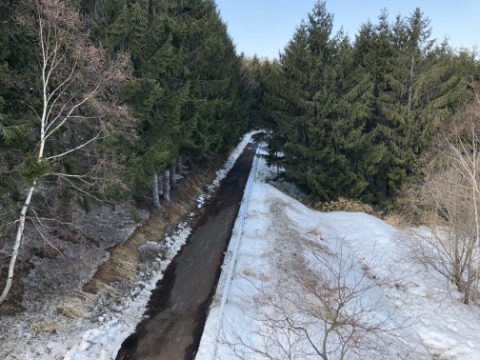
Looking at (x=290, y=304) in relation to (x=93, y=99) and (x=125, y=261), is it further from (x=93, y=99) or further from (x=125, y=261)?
(x=93, y=99)

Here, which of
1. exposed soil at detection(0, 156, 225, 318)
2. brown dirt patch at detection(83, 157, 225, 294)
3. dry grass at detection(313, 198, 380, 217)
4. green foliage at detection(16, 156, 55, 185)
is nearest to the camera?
green foliage at detection(16, 156, 55, 185)

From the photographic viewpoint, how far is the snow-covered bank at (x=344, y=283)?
34.9 feet

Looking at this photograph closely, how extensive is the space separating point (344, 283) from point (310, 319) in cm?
366

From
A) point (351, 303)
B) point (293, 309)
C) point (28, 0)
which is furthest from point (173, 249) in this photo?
point (28, 0)

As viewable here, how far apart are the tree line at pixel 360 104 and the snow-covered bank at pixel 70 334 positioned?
15675 mm

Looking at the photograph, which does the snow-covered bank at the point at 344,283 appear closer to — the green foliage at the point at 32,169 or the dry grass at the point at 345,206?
the dry grass at the point at 345,206

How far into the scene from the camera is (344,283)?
8.59 meters

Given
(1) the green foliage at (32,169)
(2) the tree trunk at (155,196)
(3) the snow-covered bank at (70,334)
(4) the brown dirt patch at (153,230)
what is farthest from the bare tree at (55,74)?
(2) the tree trunk at (155,196)

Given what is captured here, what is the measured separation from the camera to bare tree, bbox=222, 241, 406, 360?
9.41 metres

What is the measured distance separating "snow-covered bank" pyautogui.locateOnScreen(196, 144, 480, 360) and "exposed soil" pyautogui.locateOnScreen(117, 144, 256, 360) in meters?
0.54

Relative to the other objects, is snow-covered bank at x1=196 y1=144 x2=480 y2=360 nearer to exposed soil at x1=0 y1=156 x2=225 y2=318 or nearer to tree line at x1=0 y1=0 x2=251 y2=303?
exposed soil at x1=0 y1=156 x2=225 y2=318

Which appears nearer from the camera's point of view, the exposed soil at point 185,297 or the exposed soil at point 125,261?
the exposed soil at point 185,297

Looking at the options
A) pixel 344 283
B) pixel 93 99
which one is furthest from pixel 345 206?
pixel 93 99

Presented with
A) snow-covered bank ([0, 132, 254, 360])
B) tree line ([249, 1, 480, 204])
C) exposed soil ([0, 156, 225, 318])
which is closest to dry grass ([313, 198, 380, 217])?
tree line ([249, 1, 480, 204])
